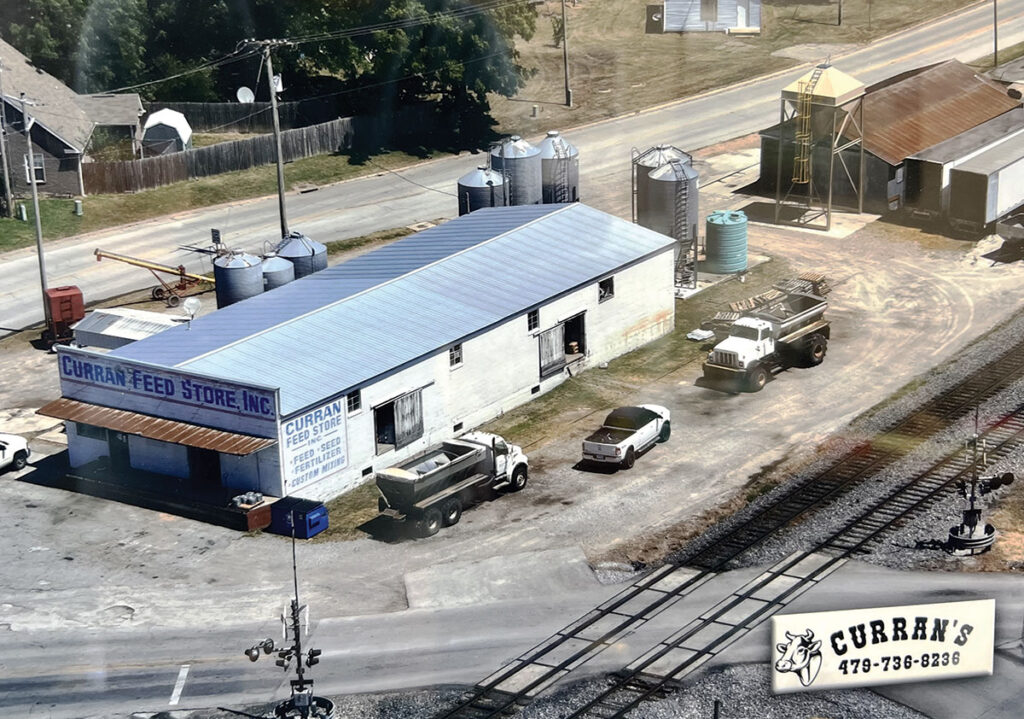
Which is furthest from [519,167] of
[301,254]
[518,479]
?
[518,479]

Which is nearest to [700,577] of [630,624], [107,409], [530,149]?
[630,624]

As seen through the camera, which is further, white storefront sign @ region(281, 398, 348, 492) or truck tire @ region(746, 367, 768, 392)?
truck tire @ region(746, 367, 768, 392)

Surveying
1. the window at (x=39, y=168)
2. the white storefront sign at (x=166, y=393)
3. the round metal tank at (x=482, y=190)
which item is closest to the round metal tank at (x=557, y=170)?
the round metal tank at (x=482, y=190)

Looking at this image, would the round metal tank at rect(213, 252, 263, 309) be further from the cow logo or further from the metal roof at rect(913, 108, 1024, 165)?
the metal roof at rect(913, 108, 1024, 165)

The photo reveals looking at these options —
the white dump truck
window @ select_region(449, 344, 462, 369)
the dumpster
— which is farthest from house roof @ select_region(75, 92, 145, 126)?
the dumpster

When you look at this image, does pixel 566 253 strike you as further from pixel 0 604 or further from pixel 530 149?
pixel 0 604

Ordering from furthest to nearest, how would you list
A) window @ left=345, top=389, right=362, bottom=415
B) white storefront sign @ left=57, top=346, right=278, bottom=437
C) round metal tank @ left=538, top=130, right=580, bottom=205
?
round metal tank @ left=538, top=130, right=580, bottom=205
window @ left=345, top=389, right=362, bottom=415
white storefront sign @ left=57, top=346, right=278, bottom=437

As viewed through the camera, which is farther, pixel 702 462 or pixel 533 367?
pixel 533 367

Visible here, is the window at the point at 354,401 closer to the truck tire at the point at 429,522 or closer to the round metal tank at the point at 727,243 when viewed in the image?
the truck tire at the point at 429,522
